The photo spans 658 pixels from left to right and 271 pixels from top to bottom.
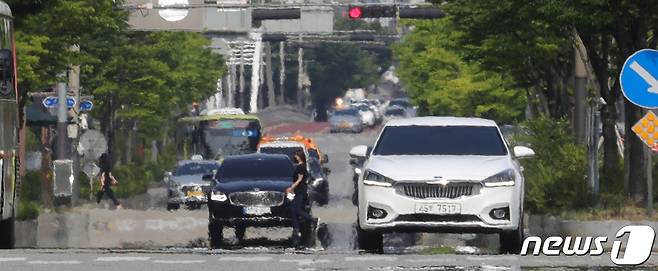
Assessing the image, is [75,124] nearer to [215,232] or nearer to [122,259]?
[215,232]

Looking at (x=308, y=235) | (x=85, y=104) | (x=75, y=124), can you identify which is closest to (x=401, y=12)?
(x=85, y=104)

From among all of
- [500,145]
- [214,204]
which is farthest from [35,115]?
[500,145]

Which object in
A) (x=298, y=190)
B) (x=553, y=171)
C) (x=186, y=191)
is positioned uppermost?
(x=553, y=171)

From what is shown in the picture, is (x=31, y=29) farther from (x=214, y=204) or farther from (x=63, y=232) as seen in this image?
(x=214, y=204)

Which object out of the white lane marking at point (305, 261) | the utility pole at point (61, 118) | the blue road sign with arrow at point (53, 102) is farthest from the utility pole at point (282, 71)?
the white lane marking at point (305, 261)

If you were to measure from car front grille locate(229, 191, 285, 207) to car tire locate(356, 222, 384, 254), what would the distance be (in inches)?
304

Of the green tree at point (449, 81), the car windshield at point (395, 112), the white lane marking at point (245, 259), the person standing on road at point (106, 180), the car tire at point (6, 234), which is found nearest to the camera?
the white lane marking at point (245, 259)

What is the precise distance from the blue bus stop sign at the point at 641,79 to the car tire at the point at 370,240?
12.0 ft

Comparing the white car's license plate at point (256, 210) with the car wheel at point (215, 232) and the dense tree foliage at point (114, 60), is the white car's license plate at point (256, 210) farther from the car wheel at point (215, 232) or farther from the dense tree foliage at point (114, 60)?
the dense tree foliage at point (114, 60)

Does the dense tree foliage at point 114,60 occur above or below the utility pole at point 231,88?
above

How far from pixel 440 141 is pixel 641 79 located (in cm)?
271

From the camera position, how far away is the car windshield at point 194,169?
5318 cm

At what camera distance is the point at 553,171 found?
1369 inches

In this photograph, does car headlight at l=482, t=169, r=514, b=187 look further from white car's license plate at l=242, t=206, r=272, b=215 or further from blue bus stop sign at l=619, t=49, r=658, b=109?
white car's license plate at l=242, t=206, r=272, b=215
